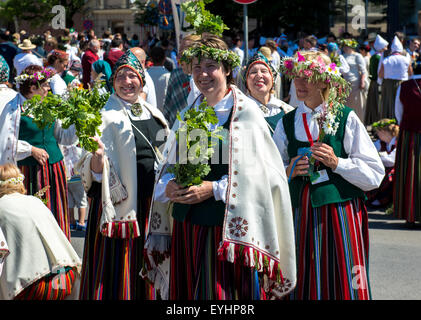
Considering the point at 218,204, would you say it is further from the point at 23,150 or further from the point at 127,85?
the point at 23,150

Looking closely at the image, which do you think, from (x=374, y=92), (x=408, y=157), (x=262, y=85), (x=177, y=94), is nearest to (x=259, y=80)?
(x=262, y=85)

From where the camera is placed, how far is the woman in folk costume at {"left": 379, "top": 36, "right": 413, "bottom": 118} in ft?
41.8

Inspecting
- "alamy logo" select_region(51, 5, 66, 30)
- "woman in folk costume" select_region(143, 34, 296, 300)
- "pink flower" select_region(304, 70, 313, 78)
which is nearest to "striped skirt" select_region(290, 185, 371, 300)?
"woman in folk costume" select_region(143, 34, 296, 300)

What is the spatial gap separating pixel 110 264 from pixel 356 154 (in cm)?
167

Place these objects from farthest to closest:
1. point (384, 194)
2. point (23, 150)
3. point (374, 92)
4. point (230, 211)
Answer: point (374, 92) < point (384, 194) < point (23, 150) < point (230, 211)

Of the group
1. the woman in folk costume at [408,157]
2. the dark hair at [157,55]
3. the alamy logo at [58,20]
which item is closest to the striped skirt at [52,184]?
the dark hair at [157,55]

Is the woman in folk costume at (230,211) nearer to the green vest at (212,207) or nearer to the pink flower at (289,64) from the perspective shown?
the green vest at (212,207)

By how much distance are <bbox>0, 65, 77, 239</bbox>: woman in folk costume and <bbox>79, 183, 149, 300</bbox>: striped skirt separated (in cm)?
140

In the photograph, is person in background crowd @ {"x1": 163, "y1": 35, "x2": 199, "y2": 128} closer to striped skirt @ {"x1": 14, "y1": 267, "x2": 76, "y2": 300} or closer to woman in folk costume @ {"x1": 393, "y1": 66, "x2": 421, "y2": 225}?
striped skirt @ {"x1": 14, "y1": 267, "x2": 76, "y2": 300}

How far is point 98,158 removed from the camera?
4207mm

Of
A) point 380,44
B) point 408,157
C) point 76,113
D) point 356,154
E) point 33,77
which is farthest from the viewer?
point 380,44

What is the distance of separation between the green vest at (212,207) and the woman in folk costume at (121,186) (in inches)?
33.0

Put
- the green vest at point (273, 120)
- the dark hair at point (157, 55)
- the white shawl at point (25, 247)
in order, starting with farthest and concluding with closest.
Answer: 1. the dark hair at point (157, 55)
2. the green vest at point (273, 120)
3. the white shawl at point (25, 247)

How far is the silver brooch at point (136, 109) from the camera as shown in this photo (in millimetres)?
4480
